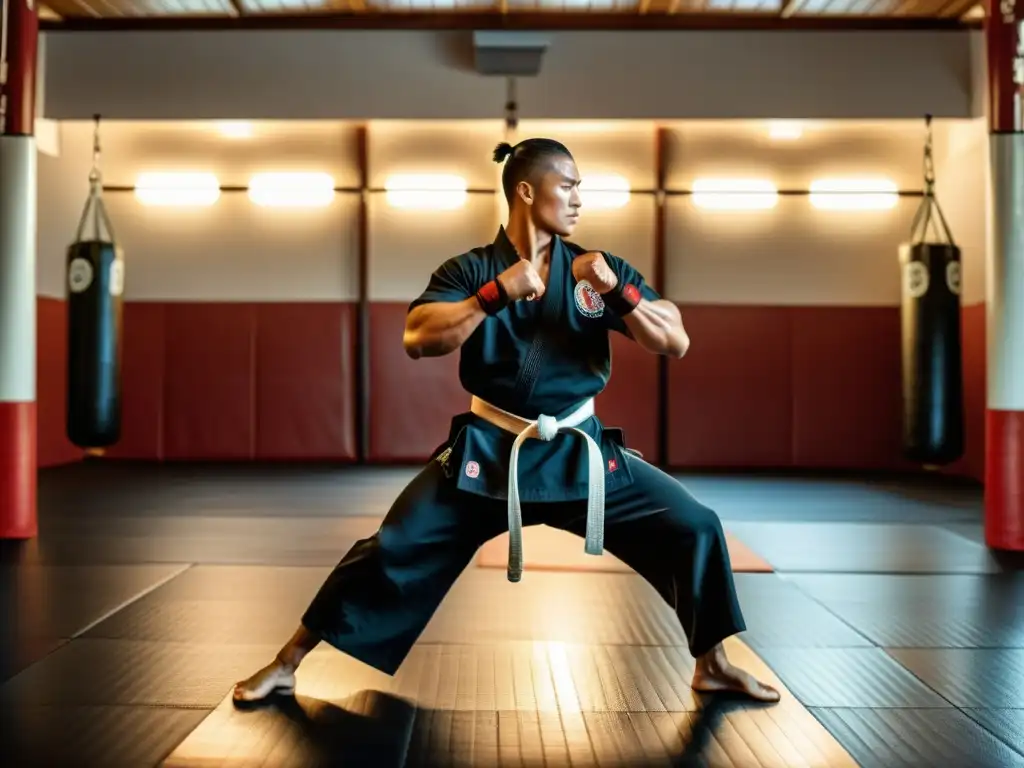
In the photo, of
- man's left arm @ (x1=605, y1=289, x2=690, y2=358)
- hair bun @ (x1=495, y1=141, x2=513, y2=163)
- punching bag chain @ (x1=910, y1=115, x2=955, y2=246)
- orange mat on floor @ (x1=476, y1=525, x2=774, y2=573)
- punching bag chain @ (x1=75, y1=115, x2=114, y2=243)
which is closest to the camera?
man's left arm @ (x1=605, y1=289, x2=690, y2=358)

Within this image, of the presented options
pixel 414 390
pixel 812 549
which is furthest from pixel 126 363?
pixel 812 549

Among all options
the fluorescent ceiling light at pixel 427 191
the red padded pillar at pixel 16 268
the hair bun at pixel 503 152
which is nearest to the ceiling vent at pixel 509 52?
the fluorescent ceiling light at pixel 427 191

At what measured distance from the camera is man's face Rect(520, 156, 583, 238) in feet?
6.75

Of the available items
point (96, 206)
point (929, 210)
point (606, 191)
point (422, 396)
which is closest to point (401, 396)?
point (422, 396)

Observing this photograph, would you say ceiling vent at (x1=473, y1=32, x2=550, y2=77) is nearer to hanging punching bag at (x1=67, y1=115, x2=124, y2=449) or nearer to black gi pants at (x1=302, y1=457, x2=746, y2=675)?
hanging punching bag at (x1=67, y1=115, x2=124, y2=449)

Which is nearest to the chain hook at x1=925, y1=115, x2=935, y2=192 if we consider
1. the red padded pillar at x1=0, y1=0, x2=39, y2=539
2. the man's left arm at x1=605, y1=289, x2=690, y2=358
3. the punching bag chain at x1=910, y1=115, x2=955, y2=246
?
the punching bag chain at x1=910, y1=115, x2=955, y2=246

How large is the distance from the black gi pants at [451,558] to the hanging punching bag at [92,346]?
4.36 m

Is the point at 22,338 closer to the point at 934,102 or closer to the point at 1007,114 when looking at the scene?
the point at 1007,114

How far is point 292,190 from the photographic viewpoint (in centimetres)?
772

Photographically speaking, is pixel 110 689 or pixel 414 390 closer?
pixel 110 689

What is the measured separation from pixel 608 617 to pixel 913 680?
3.06ft

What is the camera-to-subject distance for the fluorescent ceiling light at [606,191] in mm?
7566

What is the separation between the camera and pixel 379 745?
1.88 m

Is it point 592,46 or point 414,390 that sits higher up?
point 592,46
